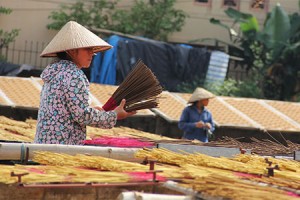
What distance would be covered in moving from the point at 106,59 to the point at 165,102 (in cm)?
489

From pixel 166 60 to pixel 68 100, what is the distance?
11557mm

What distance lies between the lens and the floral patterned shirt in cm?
528

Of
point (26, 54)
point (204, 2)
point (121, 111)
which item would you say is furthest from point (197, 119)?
point (204, 2)

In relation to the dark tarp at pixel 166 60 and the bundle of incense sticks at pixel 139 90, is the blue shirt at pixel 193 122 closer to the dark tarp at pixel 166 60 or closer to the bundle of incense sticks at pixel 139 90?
the bundle of incense sticks at pixel 139 90

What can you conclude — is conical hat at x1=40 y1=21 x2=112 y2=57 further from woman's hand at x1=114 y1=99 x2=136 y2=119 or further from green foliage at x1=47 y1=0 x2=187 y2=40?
green foliage at x1=47 y1=0 x2=187 y2=40

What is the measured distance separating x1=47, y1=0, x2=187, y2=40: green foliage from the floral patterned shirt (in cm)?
1206

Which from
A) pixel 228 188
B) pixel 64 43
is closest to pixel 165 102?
pixel 64 43

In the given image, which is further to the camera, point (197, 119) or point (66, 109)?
point (197, 119)

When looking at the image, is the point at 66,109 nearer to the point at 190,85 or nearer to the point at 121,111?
the point at 121,111

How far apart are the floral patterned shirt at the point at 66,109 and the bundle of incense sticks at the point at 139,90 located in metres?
0.45

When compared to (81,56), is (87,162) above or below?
below

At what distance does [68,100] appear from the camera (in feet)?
17.4

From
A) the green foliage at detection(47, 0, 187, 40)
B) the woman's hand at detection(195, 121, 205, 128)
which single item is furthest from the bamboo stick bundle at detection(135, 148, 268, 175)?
the green foliage at detection(47, 0, 187, 40)

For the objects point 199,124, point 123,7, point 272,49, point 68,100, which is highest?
point 123,7
